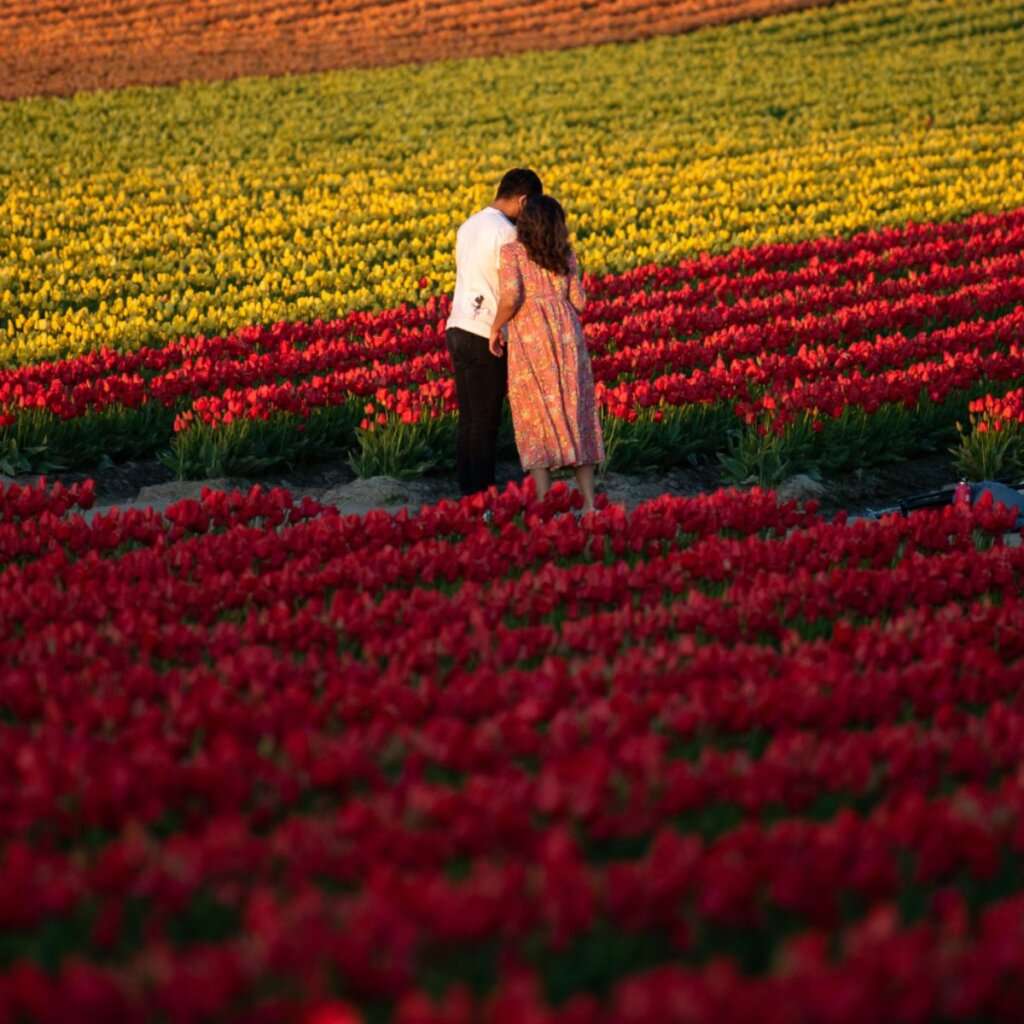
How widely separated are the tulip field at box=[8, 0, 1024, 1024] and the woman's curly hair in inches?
56.2

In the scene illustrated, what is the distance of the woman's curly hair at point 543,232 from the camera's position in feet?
29.4

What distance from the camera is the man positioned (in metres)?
9.36

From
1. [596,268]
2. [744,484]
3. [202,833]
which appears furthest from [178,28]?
[202,833]

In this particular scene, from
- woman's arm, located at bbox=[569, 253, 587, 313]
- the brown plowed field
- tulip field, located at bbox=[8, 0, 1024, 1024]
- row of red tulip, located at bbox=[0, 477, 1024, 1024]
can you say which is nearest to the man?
woman's arm, located at bbox=[569, 253, 587, 313]

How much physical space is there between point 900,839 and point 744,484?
7625 millimetres

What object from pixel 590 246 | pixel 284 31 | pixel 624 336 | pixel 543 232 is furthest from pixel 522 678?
pixel 284 31

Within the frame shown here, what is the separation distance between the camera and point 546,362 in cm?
922

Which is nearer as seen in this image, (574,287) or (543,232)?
(543,232)

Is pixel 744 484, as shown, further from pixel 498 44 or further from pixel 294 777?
pixel 498 44

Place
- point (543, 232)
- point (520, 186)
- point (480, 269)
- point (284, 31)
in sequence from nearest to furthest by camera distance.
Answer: point (543, 232) → point (520, 186) → point (480, 269) → point (284, 31)

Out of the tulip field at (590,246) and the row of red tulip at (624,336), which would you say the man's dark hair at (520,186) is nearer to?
the tulip field at (590,246)

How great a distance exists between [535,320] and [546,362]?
22cm

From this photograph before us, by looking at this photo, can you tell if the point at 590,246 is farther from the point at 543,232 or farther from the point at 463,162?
the point at 543,232

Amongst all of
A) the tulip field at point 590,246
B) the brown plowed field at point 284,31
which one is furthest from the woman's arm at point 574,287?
the brown plowed field at point 284,31
